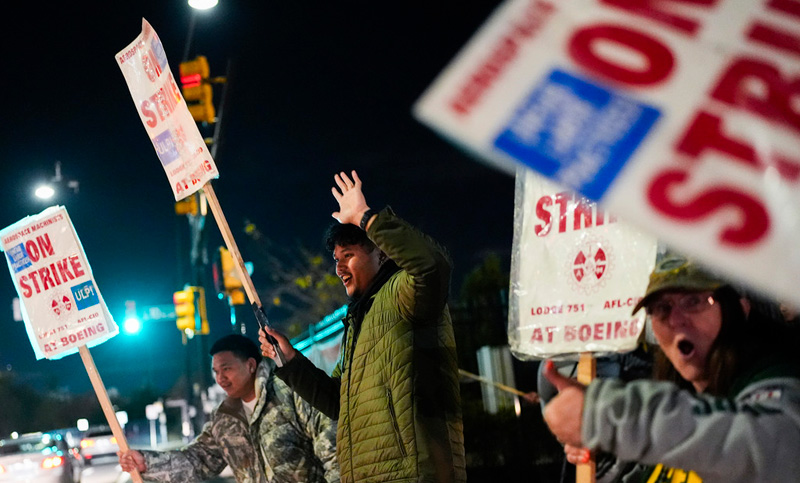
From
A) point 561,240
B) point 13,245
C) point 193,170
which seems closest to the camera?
point 561,240

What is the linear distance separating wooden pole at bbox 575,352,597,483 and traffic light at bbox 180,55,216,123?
41.7ft

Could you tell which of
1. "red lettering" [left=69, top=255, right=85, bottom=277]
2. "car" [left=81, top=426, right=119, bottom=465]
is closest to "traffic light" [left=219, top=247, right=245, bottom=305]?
"car" [left=81, top=426, right=119, bottom=465]

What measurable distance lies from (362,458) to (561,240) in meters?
1.42

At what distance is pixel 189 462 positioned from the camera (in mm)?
5605

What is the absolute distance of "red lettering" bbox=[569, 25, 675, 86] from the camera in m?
1.71

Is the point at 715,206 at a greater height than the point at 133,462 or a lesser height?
greater

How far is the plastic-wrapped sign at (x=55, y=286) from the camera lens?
242 inches

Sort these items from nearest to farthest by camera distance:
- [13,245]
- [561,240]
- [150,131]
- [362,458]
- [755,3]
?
1. [755,3]
2. [561,240]
3. [362,458]
4. [150,131]
5. [13,245]

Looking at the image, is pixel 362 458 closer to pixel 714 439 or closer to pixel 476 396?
pixel 714 439

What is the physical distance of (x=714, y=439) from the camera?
5.82ft

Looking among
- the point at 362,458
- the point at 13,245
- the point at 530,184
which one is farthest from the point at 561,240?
the point at 13,245

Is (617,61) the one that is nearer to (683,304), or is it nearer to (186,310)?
(683,304)

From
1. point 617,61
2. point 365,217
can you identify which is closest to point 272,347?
point 365,217

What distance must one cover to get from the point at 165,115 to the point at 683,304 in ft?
13.8
